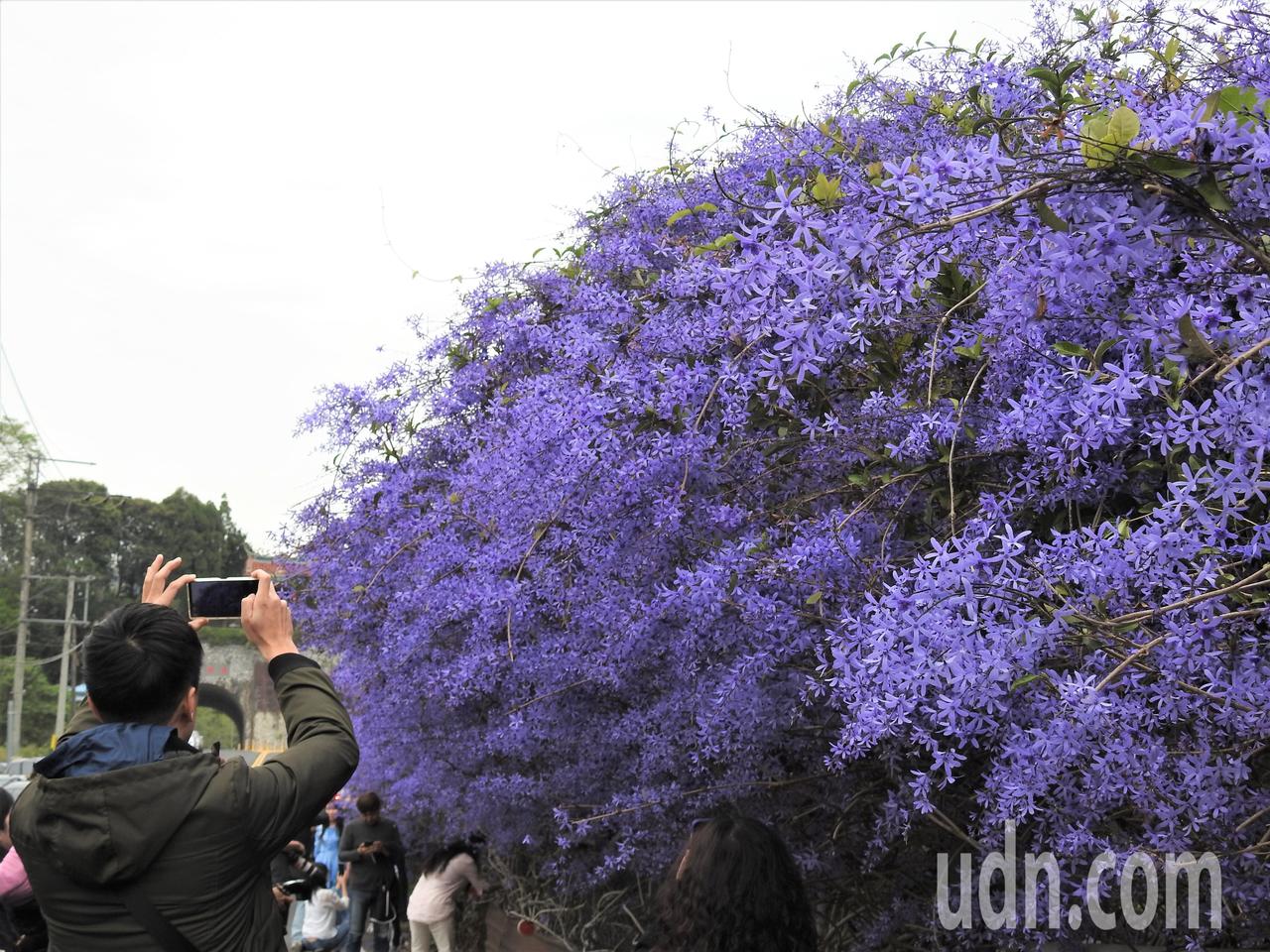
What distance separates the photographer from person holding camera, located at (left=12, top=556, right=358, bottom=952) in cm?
250

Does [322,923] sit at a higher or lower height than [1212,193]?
lower

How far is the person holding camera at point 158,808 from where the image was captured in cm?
250

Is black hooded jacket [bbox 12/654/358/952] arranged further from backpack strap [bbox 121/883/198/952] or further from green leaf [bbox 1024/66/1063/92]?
green leaf [bbox 1024/66/1063/92]

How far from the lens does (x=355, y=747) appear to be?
9.12 feet

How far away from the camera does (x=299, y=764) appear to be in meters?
2.63

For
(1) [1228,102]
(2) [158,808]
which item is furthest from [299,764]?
(1) [1228,102]

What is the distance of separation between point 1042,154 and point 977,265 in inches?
60.0

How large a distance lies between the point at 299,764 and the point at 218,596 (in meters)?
0.56

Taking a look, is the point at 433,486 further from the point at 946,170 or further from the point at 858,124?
the point at 946,170

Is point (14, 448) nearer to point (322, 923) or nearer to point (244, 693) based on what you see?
point (244, 693)

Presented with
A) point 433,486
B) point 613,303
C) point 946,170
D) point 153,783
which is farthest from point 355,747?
point 433,486

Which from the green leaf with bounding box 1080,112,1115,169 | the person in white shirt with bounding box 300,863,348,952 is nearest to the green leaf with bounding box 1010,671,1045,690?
the green leaf with bounding box 1080,112,1115,169

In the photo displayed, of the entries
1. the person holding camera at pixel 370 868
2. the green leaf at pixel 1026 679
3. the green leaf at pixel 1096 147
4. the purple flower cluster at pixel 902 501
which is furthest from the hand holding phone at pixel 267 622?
the person holding camera at pixel 370 868
